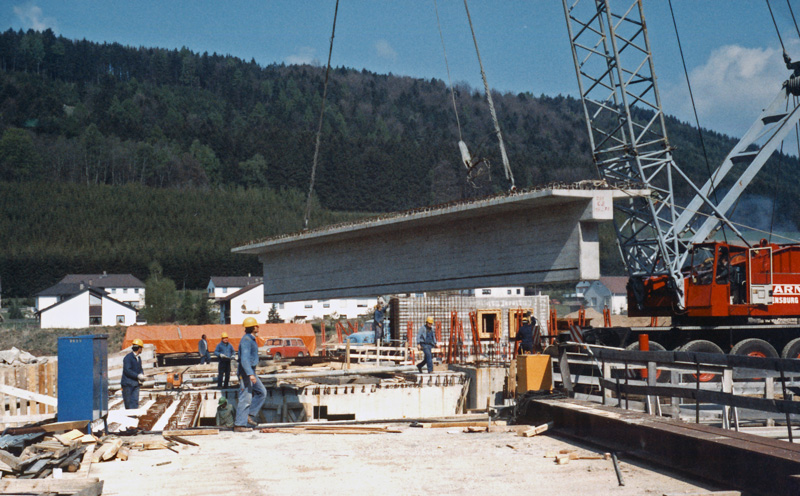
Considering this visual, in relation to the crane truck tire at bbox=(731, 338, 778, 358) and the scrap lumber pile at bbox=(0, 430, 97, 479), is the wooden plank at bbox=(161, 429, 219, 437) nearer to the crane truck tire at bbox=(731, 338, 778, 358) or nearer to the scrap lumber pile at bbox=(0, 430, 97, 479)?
the scrap lumber pile at bbox=(0, 430, 97, 479)

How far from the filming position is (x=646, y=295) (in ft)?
74.7

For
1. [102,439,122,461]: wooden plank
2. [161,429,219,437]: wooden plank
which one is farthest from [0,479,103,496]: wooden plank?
[161,429,219,437]: wooden plank

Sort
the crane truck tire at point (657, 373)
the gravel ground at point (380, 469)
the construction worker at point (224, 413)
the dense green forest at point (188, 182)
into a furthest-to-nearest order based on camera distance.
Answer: the dense green forest at point (188, 182) → the construction worker at point (224, 413) → the crane truck tire at point (657, 373) → the gravel ground at point (380, 469)

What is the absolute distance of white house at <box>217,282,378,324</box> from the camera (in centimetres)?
8850

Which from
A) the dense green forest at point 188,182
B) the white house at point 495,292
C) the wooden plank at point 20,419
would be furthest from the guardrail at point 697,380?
the dense green forest at point 188,182

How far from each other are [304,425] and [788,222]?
86415 mm

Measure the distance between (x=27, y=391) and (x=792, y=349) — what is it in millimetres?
17244

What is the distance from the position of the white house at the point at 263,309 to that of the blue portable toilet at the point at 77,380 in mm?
75105

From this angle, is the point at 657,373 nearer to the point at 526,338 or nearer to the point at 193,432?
the point at 526,338

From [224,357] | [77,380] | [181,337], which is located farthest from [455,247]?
[181,337]

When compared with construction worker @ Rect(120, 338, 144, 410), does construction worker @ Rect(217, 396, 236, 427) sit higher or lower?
lower

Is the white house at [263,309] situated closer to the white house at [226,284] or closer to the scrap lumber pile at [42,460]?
the white house at [226,284]

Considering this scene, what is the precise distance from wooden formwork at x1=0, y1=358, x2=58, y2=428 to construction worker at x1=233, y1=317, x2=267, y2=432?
2.94 metres

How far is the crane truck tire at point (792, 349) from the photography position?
19.3 metres
